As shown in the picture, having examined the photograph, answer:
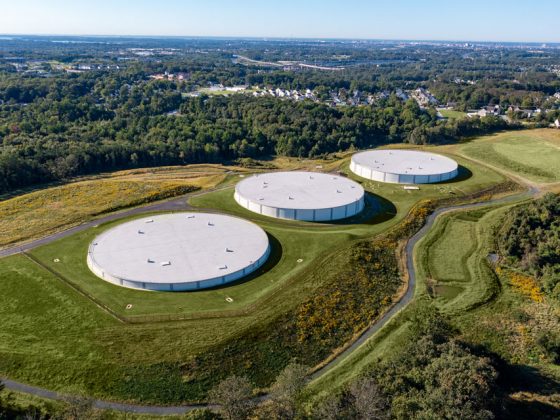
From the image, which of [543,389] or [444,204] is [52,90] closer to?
[444,204]

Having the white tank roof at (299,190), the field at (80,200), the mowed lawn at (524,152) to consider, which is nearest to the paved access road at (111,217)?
the field at (80,200)

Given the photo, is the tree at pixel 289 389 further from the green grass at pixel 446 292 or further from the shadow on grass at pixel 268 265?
the shadow on grass at pixel 268 265

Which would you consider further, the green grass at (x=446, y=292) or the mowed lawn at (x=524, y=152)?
the mowed lawn at (x=524, y=152)

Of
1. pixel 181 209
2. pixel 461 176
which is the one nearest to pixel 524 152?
pixel 461 176

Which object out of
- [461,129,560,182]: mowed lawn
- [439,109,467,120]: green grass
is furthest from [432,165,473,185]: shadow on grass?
[439,109,467,120]: green grass

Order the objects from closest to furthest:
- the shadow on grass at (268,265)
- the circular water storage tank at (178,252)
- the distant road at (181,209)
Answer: the distant road at (181,209) → the circular water storage tank at (178,252) → the shadow on grass at (268,265)

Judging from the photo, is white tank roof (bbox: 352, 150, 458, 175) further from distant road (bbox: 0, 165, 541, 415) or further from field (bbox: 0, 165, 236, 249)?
field (bbox: 0, 165, 236, 249)
